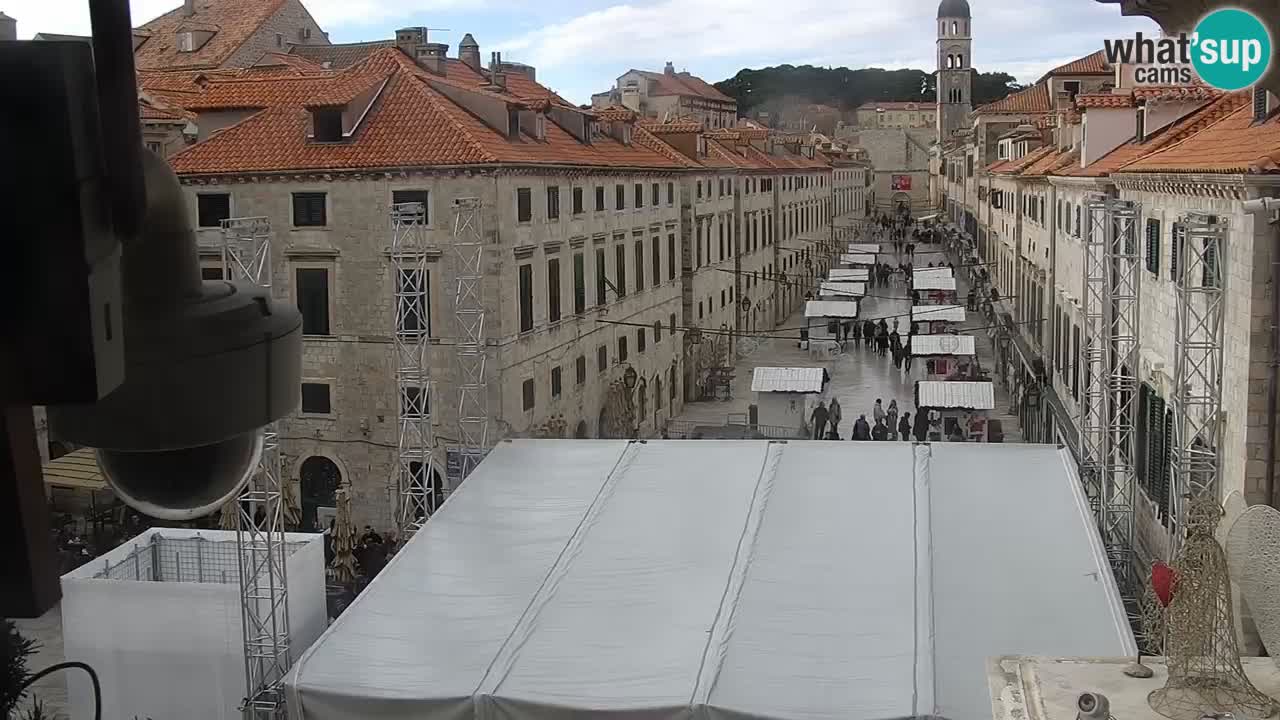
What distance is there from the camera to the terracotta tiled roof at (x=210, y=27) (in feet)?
121

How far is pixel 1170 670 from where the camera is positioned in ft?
21.0

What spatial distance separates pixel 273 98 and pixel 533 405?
24.1ft

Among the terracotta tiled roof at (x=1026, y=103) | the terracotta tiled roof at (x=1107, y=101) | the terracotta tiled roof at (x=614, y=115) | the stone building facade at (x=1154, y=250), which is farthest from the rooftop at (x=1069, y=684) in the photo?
the terracotta tiled roof at (x=1026, y=103)

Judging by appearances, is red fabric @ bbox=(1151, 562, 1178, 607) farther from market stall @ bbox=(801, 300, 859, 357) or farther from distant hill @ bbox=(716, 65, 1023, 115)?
distant hill @ bbox=(716, 65, 1023, 115)

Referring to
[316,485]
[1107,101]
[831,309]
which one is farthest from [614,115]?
[316,485]

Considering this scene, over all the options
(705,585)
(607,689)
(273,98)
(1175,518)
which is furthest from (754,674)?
(273,98)

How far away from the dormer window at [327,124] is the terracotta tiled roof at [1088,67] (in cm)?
2845

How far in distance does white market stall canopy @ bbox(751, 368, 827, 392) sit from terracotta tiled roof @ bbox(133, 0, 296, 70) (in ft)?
63.0

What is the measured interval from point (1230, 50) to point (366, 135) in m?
14.3

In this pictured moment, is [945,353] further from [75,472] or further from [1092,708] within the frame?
[1092,708]

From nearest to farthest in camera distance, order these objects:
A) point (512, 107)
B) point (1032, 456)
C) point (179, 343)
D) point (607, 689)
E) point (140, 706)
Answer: point (179, 343) → point (607, 689) → point (140, 706) → point (1032, 456) → point (512, 107)

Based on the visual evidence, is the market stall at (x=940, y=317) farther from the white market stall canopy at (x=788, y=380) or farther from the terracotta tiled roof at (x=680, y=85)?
the terracotta tiled roof at (x=680, y=85)

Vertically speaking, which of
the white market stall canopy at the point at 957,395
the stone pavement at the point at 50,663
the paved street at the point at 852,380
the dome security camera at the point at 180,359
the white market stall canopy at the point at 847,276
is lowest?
the stone pavement at the point at 50,663

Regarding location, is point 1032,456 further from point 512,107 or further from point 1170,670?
point 512,107
